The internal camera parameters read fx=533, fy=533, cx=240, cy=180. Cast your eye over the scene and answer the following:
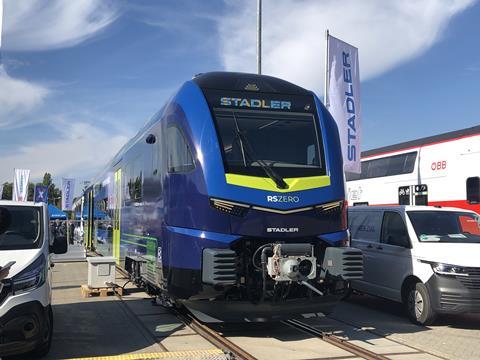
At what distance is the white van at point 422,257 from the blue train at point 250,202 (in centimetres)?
193

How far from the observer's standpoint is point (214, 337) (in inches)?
283

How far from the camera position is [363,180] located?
20859mm

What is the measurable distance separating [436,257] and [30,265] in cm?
587

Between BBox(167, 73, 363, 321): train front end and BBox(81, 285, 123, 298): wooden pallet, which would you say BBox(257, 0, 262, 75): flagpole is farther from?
BBox(167, 73, 363, 321): train front end

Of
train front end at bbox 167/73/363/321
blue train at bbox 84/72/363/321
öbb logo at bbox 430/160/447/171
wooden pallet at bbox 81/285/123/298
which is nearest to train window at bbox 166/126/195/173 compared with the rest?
blue train at bbox 84/72/363/321

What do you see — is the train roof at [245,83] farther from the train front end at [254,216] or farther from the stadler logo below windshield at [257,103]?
the stadler logo below windshield at [257,103]

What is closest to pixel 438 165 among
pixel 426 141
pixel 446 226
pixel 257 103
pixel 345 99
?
pixel 426 141

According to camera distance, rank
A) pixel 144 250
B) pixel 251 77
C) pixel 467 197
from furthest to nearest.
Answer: pixel 467 197
pixel 144 250
pixel 251 77

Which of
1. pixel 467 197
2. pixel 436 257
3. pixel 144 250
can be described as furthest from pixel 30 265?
pixel 467 197

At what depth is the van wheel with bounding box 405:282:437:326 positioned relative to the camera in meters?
8.21

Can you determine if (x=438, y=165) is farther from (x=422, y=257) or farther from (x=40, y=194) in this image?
(x=40, y=194)

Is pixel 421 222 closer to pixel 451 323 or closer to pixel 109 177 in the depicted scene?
pixel 451 323

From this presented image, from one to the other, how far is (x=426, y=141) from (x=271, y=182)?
12175 millimetres

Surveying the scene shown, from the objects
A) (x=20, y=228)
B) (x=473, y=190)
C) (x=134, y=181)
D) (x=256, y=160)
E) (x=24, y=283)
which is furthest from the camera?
(x=473, y=190)
